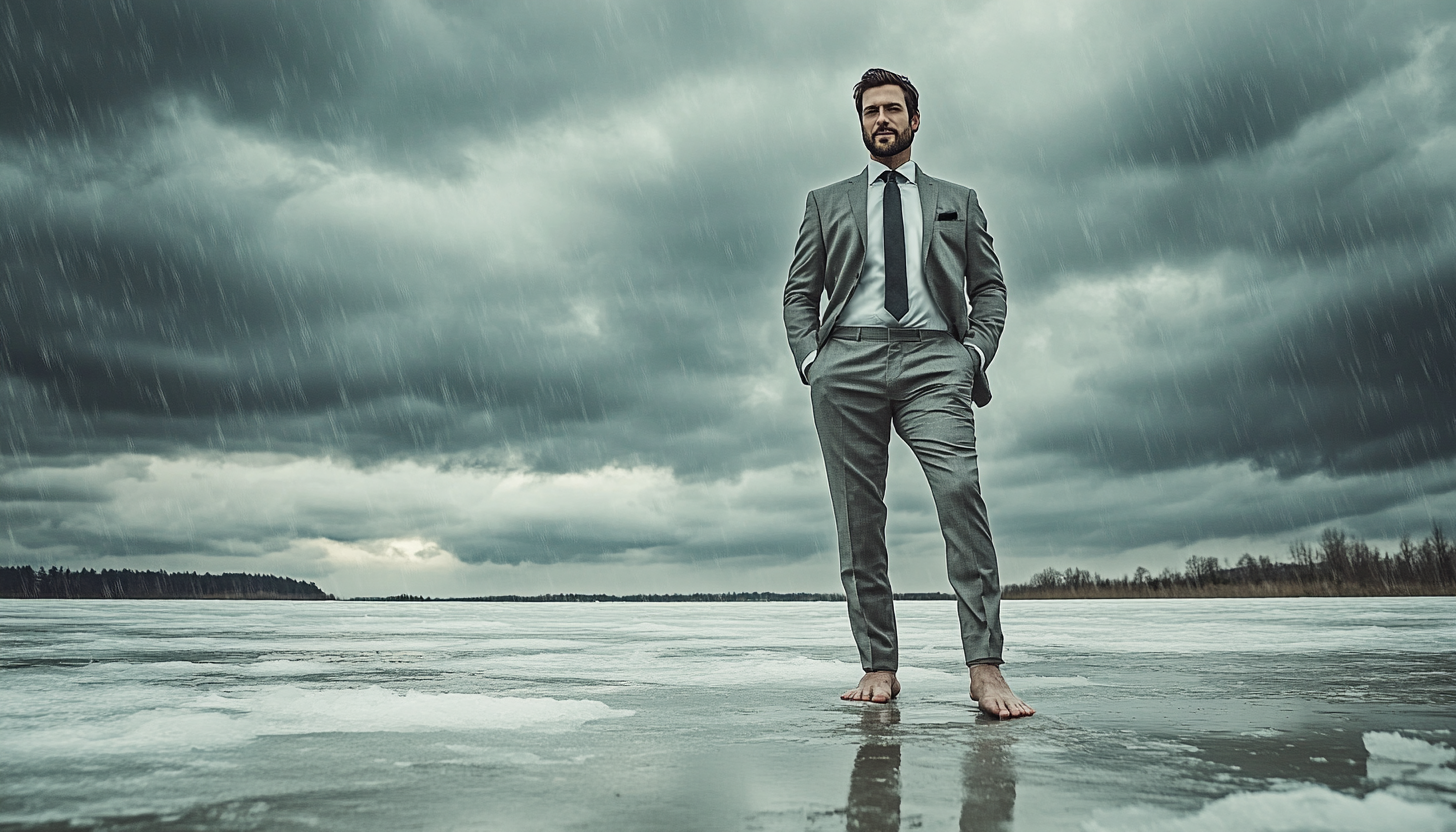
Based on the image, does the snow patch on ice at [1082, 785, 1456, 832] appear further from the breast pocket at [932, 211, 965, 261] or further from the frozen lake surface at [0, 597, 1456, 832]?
the breast pocket at [932, 211, 965, 261]

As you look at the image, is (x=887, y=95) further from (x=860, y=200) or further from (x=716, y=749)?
(x=716, y=749)

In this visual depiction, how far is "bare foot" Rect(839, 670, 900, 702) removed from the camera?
251 centimetres

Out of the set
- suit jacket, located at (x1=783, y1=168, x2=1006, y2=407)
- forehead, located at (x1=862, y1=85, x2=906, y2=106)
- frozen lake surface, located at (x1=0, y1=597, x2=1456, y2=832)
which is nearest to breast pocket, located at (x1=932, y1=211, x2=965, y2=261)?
suit jacket, located at (x1=783, y1=168, x2=1006, y2=407)

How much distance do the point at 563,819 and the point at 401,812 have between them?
8.9 inches

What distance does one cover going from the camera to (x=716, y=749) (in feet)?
5.60

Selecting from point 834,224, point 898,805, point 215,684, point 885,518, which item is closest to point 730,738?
point 898,805

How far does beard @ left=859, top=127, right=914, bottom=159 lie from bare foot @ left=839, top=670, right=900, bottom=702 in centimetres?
158

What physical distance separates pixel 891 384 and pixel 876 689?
870 mm

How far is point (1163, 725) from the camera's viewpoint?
1986 millimetres

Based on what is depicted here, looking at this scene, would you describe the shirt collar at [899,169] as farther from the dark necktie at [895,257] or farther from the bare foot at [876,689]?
the bare foot at [876,689]

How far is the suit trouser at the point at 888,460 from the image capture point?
251cm

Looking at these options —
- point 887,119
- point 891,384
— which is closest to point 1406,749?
point 891,384

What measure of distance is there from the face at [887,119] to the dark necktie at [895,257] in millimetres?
133

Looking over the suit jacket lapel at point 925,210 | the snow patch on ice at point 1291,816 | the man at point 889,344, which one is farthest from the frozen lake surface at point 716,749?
the suit jacket lapel at point 925,210
